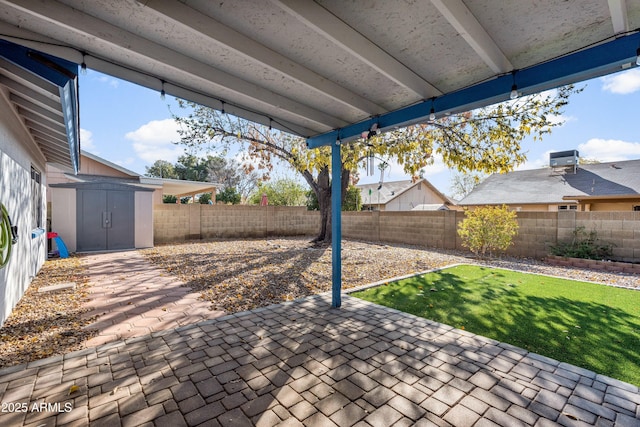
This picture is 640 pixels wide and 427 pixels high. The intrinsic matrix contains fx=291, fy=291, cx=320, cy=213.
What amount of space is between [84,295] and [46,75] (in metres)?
4.01

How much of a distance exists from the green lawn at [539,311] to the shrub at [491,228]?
2303 millimetres

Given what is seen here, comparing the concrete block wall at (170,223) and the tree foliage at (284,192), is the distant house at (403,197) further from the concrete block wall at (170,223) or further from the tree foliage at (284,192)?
the concrete block wall at (170,223)

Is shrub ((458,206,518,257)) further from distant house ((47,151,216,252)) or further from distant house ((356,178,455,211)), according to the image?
distant house ((356,178,455,211))

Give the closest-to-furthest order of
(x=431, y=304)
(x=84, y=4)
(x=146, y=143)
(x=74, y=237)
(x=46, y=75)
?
1. (x=84, y=4)
2. (x=46, y=75)
3. (x=431, y=304)
4. (x=74, y=237)
5. (x=146, y=143)

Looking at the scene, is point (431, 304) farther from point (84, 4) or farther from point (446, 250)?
point (446, 250)

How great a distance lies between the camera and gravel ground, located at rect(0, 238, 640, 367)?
11.9ft

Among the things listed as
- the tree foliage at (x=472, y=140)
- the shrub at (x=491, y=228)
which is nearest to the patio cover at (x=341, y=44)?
the tree foliage at (x=472, y=140)

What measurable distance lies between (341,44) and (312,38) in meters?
0.34

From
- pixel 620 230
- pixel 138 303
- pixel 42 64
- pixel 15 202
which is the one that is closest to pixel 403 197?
pixel 620 230

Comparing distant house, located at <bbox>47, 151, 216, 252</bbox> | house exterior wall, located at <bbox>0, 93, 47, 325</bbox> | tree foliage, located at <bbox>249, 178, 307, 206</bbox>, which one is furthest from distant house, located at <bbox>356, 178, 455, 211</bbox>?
house exterior wall, located at <bbox>0, 93, 47, 325</bbox>

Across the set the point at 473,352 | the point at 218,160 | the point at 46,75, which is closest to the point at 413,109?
the point at 473,352

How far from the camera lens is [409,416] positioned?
2195 mm

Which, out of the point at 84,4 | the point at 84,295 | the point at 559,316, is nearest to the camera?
the point at 84,4

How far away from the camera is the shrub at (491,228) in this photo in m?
9.05
